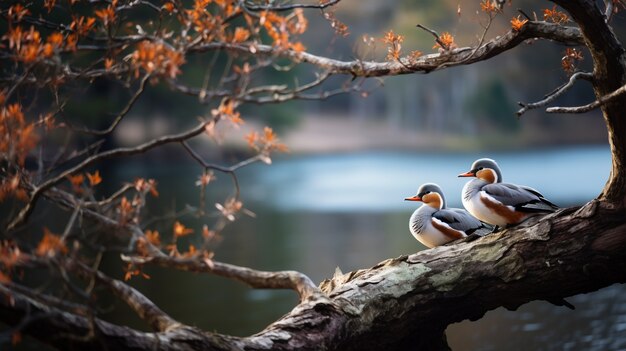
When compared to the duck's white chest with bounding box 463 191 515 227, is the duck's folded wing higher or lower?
higher

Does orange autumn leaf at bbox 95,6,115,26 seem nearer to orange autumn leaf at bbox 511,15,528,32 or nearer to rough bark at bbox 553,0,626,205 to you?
orange autumn leaf at bbox 511,15,528,32

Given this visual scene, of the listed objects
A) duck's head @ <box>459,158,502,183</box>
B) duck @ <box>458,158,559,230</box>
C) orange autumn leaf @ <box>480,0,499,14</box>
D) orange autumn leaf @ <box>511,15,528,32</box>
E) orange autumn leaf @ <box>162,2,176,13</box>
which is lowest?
duck @ <box>458,158,559,230</box>

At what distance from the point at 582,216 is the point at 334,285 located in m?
Answer: 1.19

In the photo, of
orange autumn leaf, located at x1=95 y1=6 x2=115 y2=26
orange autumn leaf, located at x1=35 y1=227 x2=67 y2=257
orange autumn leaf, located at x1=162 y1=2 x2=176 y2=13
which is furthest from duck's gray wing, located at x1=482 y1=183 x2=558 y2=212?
orange autumn leaf, located at x1=35 y1=227 x2=67 y2=257

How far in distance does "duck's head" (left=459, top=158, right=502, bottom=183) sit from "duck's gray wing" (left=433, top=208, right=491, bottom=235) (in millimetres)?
224

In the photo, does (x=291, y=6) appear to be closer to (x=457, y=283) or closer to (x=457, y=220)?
(x=457, y=220)

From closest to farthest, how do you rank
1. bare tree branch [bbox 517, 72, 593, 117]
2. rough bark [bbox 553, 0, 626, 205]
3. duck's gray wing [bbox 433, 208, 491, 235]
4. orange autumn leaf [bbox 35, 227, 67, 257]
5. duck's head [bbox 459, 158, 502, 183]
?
orange autumn leaf [bbox 35, 227, 67, 257], bare tree branch [bbox 517, 72, 593, 117], rough bark [bbox 553, 0, 626, 205], duck's head [bbox 459, 158, 502, 183], duck's gray wing [bbox 433, 208, 491, 235]

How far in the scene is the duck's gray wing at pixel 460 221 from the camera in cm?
362

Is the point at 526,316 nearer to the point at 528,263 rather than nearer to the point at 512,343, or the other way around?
the point at 512,343

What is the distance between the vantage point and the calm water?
5.73 meters

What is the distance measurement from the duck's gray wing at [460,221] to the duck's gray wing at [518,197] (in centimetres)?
33

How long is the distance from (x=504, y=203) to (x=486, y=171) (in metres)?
0.27

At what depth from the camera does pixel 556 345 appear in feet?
16.8

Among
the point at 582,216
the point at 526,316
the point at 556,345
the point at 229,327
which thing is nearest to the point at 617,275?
the point at 582,216
